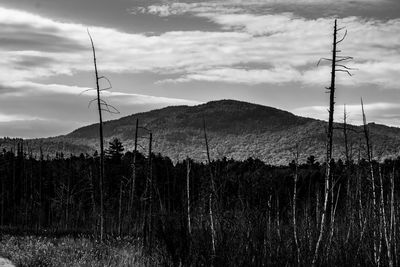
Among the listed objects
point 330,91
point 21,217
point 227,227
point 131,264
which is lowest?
point 21,217

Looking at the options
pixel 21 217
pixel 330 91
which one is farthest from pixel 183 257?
pixel 21 217

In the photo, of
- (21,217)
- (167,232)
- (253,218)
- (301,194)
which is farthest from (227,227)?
(21,217)

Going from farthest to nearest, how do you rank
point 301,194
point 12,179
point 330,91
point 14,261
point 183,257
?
point 12,179 → point 301,194 → point 14,261 → point 183,257 → point 330,91

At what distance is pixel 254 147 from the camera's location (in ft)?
655

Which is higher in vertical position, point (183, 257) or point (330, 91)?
point (330, 91)

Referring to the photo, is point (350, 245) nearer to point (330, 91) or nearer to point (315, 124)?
point (330, 91)

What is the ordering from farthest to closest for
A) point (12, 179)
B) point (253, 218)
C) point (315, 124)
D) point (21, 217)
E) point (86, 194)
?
point (315, 124) < point (12, 179) < point (86, 194) < point (21, 217) < point (253, 218)

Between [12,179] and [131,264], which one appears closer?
[131,264]

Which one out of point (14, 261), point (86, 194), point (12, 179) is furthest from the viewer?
point (12, 179)

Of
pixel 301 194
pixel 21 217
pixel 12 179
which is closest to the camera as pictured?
pixel 301 194

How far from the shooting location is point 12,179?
6812 centimetres

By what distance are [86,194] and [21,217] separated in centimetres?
743

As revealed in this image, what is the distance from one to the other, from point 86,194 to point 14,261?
47037mm

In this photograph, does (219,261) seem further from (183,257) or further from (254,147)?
(254,147)
